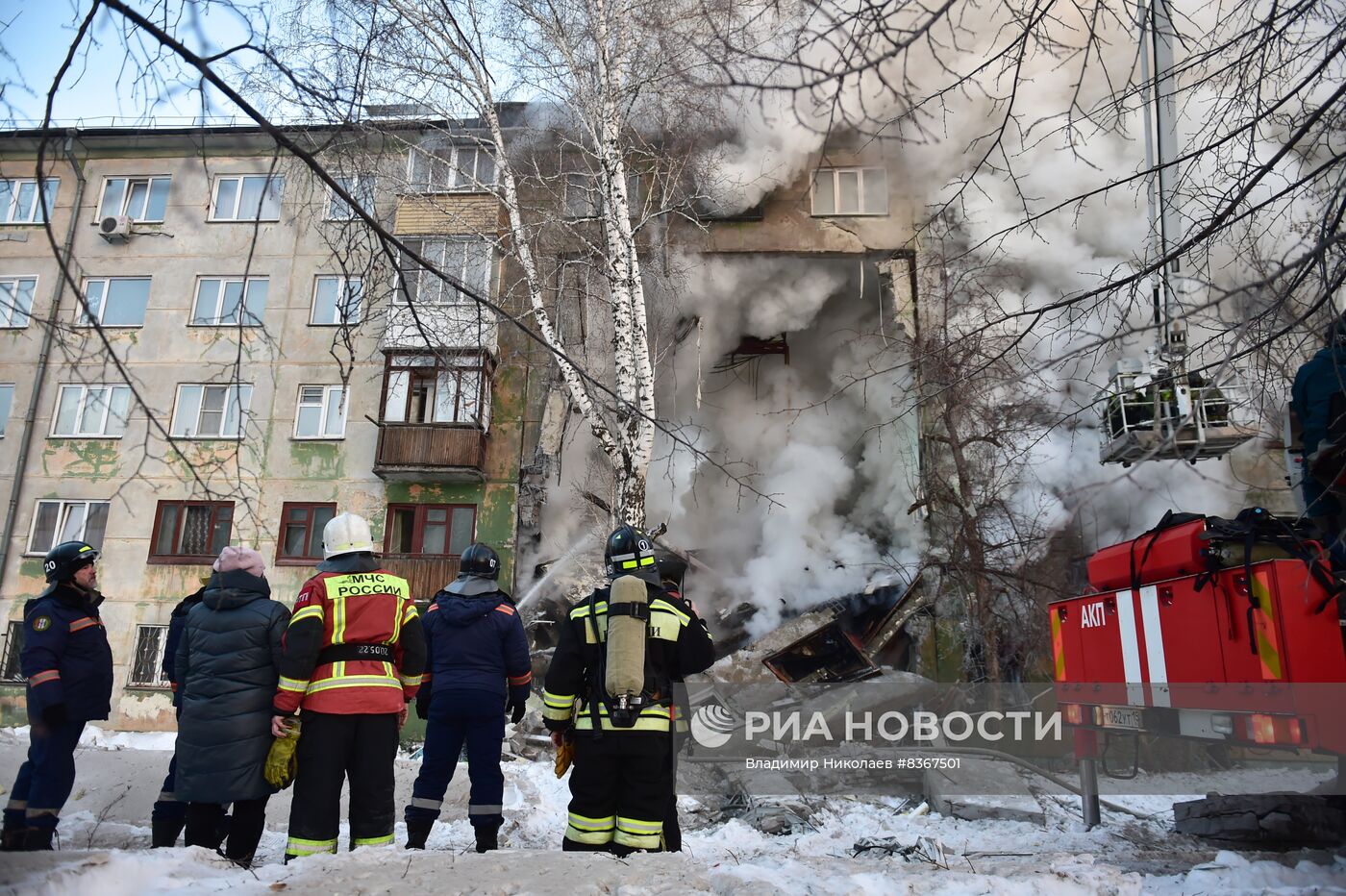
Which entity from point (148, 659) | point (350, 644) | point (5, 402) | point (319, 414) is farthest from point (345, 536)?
point (5, 402)

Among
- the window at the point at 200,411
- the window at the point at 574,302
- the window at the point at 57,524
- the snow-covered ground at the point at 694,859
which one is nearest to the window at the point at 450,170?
the window at the point at 574,302

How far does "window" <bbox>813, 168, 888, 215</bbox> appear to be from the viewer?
56.6 feet

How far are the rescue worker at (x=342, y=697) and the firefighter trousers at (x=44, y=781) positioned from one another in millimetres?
1535

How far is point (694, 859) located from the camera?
3.41 meters

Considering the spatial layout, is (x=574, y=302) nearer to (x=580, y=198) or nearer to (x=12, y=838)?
(x=580, y=198)

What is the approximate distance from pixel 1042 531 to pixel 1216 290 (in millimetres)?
10686

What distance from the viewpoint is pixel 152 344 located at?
17.7 metres

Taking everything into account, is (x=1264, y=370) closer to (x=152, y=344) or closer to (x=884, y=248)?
(x=884, y=248)

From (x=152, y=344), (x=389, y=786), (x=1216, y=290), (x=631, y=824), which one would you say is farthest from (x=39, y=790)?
(x=152, y=344)

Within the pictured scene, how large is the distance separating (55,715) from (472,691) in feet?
7.20

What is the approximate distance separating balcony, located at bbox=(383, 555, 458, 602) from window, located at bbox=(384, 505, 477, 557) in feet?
1.23

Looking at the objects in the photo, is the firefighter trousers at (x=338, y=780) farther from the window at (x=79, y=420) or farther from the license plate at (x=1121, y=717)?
the window at (x=79, y=420)

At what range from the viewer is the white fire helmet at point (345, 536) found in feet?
13.5

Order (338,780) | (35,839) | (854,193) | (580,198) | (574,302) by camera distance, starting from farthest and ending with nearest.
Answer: (854,193) → (574,302) → (580,198) → (35,839) → (338,780)
